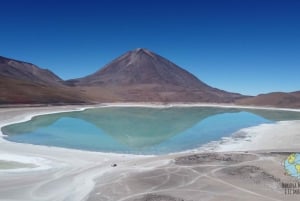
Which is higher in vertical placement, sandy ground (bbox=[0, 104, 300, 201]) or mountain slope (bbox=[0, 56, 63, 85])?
mountain slope (bbox=[0, 56, 63, 85])

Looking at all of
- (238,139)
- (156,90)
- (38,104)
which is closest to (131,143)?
(238,139)

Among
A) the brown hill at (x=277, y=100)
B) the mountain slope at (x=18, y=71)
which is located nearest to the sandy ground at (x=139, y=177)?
the brown hill at (x=277, y=100)

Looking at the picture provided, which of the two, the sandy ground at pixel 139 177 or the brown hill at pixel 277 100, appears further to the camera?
the brown hill at pixel 277 100

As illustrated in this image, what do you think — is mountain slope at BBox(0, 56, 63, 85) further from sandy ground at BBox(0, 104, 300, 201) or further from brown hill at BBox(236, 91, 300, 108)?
sandy ground at BBox(0, 104, 300, 201)

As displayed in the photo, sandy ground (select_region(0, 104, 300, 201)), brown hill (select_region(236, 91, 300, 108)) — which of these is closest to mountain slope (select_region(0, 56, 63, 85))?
brown hill (select_region(236, 91, 300, 108))

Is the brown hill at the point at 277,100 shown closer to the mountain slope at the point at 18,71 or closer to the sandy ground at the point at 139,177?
the mountain slope at the point at 18,71

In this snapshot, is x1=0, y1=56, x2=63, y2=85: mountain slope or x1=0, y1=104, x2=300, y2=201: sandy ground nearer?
x1=0, y1=104, x2=300, y2=201: sandy ground

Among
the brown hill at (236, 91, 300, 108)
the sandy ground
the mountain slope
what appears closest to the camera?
the sandy ground

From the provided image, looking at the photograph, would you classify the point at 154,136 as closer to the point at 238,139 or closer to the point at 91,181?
the point at 238,139
